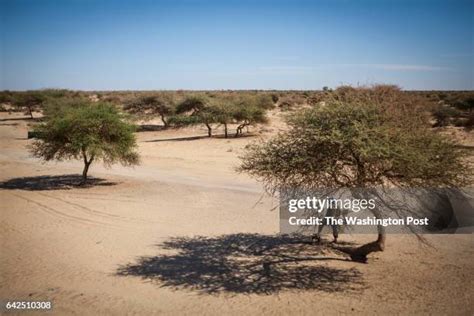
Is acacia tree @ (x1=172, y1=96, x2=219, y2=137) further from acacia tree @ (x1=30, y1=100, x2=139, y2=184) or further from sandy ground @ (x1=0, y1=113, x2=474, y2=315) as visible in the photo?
sandy ground @ (x1=0, y1=113, x2=474, y2=315)

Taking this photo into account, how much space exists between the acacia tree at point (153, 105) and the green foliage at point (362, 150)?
3541 centimetres

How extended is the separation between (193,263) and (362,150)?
217 inches

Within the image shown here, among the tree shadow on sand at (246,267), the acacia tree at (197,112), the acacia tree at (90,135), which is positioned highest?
the acacia tree at (197,112)

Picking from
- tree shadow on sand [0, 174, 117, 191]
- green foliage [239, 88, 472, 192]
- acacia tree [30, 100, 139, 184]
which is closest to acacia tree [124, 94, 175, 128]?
tree shadow on sand [0, 174, 117, 191]

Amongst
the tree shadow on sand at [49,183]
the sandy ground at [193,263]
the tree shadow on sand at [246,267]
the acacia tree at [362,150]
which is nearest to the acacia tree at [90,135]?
the tree shadow on sand at [49,183]

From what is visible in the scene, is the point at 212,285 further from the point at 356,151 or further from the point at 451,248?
the point at 451,248

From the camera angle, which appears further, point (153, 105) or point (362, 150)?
point (153, 105)

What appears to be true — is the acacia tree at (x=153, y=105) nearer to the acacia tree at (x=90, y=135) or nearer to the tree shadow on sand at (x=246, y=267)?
the acacia tree at (x=90, y=135)

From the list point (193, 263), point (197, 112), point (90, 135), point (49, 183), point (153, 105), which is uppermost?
point (153, 105)

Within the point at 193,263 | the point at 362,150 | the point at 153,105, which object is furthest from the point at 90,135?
A: the point at 153,105

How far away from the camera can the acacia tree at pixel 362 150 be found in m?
8.27

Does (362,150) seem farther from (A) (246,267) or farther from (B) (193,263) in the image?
(B) (193,263)

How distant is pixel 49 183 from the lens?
2009 centimetres

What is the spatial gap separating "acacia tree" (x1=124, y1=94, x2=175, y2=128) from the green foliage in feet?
116
